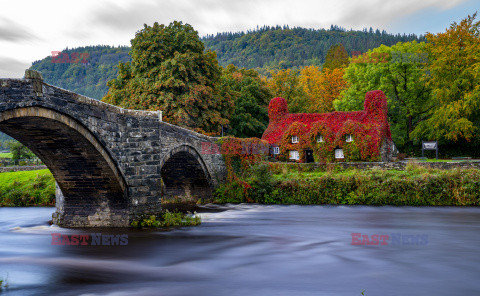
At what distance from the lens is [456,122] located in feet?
102

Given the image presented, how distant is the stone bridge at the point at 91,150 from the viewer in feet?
34.4

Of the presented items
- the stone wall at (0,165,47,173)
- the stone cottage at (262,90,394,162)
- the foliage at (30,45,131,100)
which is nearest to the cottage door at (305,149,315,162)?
the stone cottage at (262,90,394,162)

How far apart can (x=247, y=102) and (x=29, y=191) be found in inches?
737

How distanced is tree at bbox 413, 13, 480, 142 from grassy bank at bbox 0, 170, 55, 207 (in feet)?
91.7

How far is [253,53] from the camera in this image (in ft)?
426

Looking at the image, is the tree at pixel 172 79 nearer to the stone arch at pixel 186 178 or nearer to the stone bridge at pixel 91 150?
the stone arch at pixel 186 178

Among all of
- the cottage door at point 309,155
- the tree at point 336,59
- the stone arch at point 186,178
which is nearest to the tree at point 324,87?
the tree at point 336,59

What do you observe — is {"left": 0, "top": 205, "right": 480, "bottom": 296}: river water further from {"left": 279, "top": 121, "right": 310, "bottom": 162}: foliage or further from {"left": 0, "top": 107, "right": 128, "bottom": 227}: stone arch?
{"left": 279, "top": 121, "right": 310, "bottom": 162}: foliage

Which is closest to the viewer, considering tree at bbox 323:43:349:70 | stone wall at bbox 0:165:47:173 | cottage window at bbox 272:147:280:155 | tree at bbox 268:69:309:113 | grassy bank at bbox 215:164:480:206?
grassy bank at bbox 215:164:480:206

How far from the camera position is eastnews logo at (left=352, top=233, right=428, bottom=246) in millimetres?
12219

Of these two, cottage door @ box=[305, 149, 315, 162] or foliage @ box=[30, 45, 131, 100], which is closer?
cottage door @ box=[305, 149, 315, 162]

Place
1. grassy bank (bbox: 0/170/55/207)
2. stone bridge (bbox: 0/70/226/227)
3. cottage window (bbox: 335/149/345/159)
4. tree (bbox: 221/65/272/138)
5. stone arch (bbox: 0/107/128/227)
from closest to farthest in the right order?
stone bridge (bbox: 0/70/226/227) → stone arch (bbox: 0/107/128/227) → grassy bank (bbox: 0/170/55/207) → cottage window (bbox: 335/149/345/159) → tree (bbox: 221/65/272/138)

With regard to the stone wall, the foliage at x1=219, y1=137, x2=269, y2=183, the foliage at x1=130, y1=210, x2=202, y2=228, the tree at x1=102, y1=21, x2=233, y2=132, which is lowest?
the foliage at x1=130, y1=210, x2=202, y2=228

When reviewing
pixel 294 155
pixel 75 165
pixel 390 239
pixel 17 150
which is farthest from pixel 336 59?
pixel 75 165
